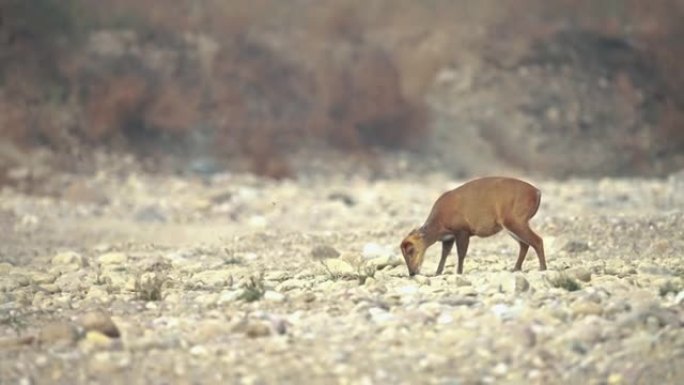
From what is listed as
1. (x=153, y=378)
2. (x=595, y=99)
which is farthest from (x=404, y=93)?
(x=153, y=378)

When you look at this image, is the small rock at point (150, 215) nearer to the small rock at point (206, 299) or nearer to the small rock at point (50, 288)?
the small rock at point (50, 288)

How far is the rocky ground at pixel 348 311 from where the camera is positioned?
8.23 m

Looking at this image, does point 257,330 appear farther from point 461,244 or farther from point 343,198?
point 343,198

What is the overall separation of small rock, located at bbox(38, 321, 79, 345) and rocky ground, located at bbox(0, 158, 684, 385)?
0.01 metres

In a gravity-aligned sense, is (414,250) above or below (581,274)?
above

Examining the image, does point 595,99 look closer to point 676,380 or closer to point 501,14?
point 501,14

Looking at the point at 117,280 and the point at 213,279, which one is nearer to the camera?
the point at 213,279

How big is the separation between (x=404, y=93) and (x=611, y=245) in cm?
1698

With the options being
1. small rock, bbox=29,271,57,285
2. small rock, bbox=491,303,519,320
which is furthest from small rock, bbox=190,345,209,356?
small rock, bbox=29,271,57,285

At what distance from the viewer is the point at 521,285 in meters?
9.93

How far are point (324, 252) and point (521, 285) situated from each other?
456 centimetres

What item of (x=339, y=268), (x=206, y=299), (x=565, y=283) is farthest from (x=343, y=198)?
(x=565, y=283)

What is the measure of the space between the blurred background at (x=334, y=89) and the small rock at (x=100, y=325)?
1720 centimetres

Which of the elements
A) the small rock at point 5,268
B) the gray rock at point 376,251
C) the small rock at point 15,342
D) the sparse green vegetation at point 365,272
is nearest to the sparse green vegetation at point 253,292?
the sparse green vegetation at point 365,272
